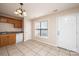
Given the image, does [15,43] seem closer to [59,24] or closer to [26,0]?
[59,24]

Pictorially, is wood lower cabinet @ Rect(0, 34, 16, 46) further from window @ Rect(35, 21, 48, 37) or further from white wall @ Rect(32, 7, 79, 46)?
window @ Rect(35, 21, 48, 37)

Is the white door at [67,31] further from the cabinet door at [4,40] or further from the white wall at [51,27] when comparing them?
the cabinet door at [4,40]

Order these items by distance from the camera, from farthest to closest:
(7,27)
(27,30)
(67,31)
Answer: (7,27)
(27,30)
(67,31)

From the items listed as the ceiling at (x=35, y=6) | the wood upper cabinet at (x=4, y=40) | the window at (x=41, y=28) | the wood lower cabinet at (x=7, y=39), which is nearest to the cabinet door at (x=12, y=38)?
the wood lower cabinet at (x=7, y=39)

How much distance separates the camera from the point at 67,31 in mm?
2926

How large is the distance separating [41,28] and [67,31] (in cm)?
111

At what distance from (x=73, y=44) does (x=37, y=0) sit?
2358mm

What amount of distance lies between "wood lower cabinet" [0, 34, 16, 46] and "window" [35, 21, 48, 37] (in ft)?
4.33

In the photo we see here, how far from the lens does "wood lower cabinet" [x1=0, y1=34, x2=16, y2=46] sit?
3277 mm

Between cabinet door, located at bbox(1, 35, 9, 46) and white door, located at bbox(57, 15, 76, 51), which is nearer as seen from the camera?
white door, located at bbox(57, 15, 76, 51)

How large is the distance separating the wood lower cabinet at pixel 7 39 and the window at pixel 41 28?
132 centimetres

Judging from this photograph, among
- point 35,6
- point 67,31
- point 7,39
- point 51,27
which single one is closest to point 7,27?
point 7,39

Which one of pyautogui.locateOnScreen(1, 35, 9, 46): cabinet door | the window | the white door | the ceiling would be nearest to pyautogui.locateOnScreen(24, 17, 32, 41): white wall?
the window

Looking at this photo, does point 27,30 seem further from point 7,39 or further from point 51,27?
point 7,39
